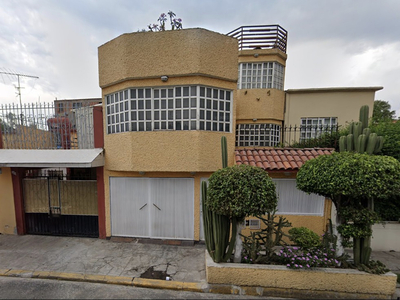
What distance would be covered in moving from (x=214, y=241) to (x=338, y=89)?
422 inches

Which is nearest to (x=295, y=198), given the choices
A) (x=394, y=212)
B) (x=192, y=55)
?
(x=394, y=212)

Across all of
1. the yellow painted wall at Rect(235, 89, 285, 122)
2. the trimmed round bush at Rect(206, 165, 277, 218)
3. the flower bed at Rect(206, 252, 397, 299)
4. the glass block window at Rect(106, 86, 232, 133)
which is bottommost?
the flower bed at Rect(206, 252, 397, 299)

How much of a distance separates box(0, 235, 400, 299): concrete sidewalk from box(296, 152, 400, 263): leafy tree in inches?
73.8

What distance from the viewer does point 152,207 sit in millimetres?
5719

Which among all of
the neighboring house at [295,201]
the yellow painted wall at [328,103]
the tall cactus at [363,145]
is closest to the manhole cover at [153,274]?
the neighboring house at [295,201]

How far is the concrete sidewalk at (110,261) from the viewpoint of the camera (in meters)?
4.09

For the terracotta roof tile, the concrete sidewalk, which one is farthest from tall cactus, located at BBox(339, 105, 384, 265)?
the terracotta roof tile

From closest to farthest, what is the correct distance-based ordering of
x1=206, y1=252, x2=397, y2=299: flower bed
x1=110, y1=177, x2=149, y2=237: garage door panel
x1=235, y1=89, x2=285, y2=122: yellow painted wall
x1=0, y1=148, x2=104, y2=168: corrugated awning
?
x1=206, y1=252, x2=397, y2=299: flower bed
x1=0, y1=148, x2=104, y2=168: corrugated awning
x1=110, y1=177, x2=149, y2=237: garage door panel
x1=235, y1=89, x2=285, y2=122: yellow painted wall

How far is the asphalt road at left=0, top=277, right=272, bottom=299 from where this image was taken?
3658mm

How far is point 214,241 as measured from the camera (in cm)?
402

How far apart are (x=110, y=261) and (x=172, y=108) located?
4.56 m

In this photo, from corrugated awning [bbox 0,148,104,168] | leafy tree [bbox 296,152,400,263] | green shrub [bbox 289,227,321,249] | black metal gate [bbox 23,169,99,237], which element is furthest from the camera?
black metal gate [bbox 23,169,99,237]

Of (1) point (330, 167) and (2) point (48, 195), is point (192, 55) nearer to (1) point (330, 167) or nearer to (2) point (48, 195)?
(1) point (330, 167)

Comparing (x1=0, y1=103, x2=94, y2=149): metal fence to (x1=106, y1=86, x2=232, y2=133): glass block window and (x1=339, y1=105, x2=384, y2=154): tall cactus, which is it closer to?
(x1=106, y1=86, x2=232, y2=133): glass block window
